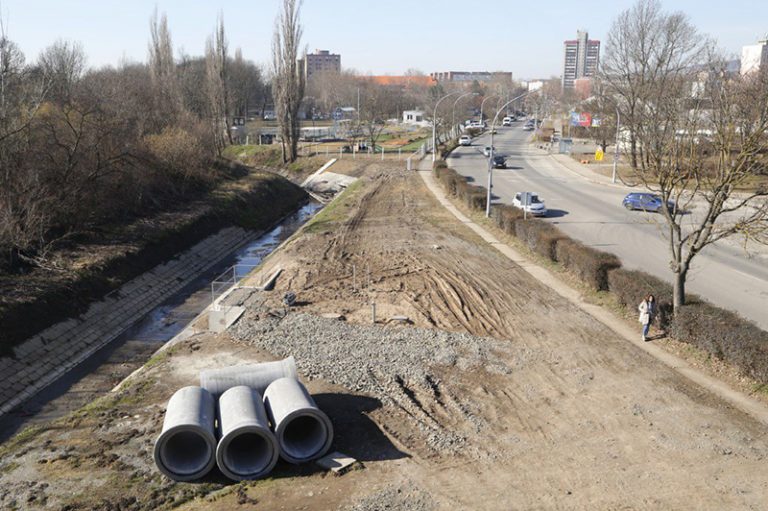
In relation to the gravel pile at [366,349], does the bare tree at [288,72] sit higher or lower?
higher

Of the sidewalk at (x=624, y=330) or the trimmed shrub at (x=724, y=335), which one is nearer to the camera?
the sidewalk at (x=624, y=330)

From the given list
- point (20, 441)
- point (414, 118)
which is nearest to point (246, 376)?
point (20, 441)

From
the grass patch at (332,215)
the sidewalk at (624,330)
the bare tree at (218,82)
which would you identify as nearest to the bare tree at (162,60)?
the bare tree at (218,82)

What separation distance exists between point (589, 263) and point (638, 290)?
10.6ft

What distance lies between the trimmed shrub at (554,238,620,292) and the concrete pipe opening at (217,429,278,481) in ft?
47.6

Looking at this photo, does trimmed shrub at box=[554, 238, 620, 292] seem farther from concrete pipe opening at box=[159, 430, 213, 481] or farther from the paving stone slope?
the paving stone slope

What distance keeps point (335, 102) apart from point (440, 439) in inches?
5370

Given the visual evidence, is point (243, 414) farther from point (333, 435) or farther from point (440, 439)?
point (440, 439)

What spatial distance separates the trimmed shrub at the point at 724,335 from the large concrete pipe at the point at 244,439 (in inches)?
446

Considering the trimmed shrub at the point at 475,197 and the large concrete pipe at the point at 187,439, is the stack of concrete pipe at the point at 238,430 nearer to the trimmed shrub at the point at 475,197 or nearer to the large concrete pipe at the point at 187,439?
the large concrete pipe at the point at 187,439

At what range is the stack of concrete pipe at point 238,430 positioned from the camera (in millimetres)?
12109

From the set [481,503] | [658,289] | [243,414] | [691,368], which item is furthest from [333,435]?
[658,289]

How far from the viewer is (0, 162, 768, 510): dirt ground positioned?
11609mm

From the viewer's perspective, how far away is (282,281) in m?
25.4
